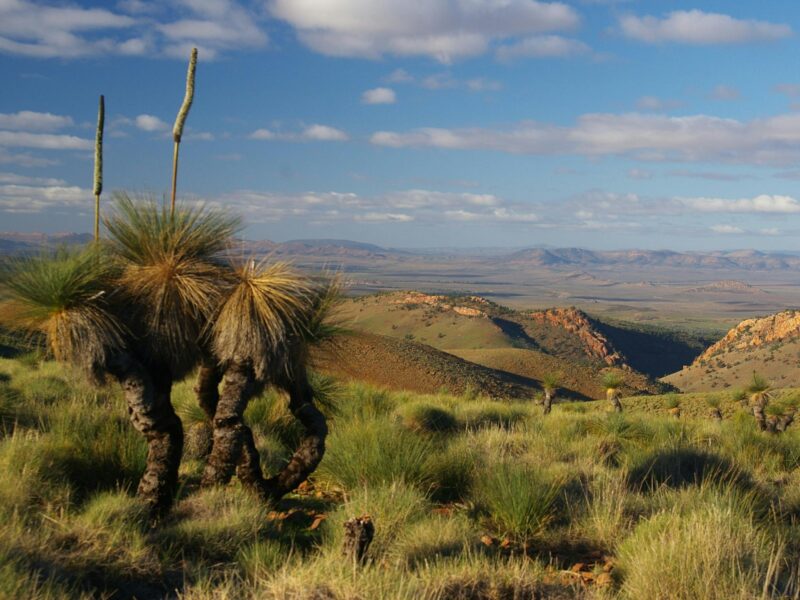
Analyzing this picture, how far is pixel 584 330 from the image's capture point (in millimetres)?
87875

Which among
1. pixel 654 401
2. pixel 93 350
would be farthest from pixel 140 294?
pixel 654 401

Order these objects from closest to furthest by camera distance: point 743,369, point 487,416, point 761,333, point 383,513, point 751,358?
point 383,513 < point 487,416 < point 743,369 < point 751,358 < point 761,333

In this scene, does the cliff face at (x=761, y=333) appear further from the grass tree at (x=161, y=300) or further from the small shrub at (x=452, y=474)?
the grass tree at (x=161, y=300)

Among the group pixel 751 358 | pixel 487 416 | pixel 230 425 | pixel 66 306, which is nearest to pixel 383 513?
pixel 230 425

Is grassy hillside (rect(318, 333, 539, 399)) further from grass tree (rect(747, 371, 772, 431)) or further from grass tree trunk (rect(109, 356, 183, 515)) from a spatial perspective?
grass tree trunk (rect(109, 356, 183, 515))

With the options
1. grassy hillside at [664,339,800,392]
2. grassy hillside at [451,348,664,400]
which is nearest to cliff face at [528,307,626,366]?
grassy hillside at [664,339,800,392]

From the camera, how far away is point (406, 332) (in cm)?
8312

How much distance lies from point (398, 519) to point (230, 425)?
2.03 metres

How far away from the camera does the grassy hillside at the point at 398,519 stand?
5.28m

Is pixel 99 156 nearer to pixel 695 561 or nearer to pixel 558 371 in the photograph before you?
pixel 695 561

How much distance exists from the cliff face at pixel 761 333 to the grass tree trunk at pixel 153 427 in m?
76.2

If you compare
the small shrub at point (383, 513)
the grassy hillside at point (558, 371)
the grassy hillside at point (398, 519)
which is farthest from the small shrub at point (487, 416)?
the grassy hillside at point (558, 371)

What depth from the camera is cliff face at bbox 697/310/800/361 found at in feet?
246

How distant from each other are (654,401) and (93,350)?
110 ft
